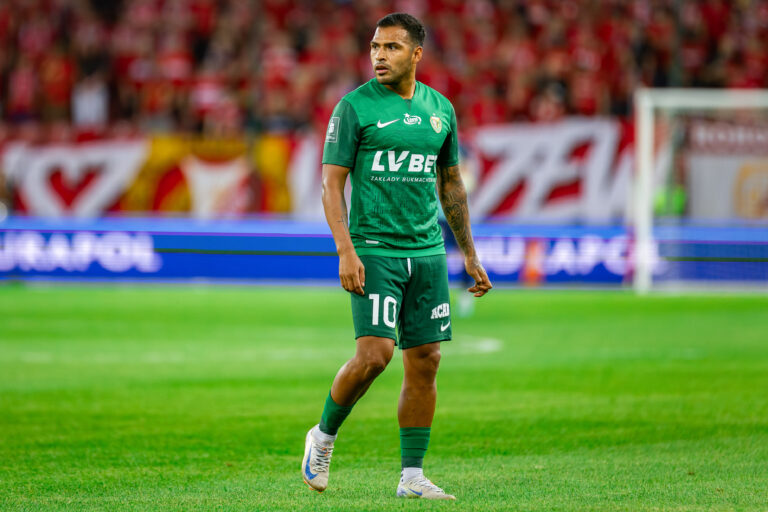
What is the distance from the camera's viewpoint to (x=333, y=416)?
20.2 feet

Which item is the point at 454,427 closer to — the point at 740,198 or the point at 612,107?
the point at 740,198

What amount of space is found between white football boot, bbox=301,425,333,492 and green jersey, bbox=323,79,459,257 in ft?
3.15

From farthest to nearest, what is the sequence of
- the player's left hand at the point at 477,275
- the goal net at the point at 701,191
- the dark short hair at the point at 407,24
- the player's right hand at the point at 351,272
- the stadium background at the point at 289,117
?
the stadium background at the point at 289,117 → the goal net at the point at 701,191 → the player's left hand at the point at 477,275 → the dark short hair at the point at 407,24 → the player's right hand at the point at 351,272

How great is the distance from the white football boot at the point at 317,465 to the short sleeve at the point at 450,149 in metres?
1.53

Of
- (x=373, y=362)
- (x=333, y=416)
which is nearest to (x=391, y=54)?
(x=373, y=362)

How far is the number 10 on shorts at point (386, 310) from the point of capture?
6000mm

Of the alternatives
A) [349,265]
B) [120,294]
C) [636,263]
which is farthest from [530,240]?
[349,265]

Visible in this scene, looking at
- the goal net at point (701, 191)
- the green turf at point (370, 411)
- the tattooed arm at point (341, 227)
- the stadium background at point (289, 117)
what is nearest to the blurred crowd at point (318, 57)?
the stadium background at point (289, 117)

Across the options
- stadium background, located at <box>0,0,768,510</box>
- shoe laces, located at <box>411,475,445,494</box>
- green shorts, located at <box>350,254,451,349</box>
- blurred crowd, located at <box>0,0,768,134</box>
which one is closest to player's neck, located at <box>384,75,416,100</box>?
green shorts, located at <box>350,254,451,349</box>

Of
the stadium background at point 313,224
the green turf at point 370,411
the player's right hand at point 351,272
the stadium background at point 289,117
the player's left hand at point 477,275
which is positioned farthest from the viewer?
the stadium background at point 289,117

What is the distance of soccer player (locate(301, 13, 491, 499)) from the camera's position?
6.02m

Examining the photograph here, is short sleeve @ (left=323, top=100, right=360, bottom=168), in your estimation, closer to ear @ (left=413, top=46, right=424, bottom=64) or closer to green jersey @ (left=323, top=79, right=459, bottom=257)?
green jersey @ (left=323, top=79, right=459, bottom=257)

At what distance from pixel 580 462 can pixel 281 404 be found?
10.6ft

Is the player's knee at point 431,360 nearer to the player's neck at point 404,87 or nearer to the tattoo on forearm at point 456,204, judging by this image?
the tattoo on forearm at point 456,204
